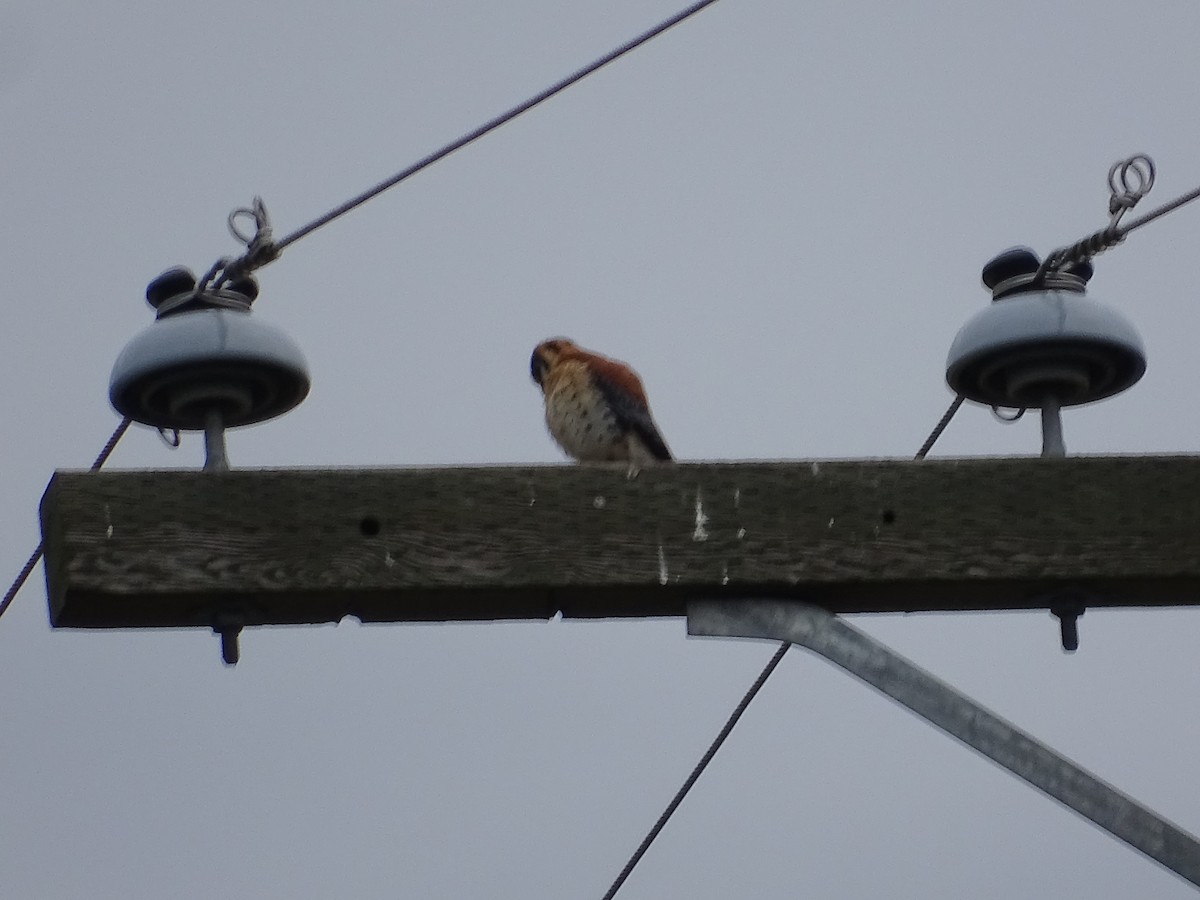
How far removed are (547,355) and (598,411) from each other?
63cm

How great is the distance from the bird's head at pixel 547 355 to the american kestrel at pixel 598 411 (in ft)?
0.06

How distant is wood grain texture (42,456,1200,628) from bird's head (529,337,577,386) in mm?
3092

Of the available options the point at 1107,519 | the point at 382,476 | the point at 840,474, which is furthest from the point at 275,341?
the point at 1107,519

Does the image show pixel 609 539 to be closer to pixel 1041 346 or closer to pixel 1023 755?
pixel 1023 755

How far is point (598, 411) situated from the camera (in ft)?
20.0

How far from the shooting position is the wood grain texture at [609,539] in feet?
11.2

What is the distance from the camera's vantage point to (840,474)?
3572 millimetres

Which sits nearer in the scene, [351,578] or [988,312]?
[351,578]

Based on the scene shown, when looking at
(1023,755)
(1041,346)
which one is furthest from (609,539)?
(1041,346)

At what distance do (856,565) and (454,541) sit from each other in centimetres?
68

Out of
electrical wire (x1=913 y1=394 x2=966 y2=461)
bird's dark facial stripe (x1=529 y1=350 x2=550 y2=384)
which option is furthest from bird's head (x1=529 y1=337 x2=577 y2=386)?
electrical wire (x1=913 y1=394 x2=966 y2=461)

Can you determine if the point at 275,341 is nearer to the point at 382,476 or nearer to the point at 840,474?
the point at 382,476

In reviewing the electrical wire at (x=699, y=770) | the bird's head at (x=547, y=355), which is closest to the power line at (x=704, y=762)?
the electrical wire at (x=699, y=770)

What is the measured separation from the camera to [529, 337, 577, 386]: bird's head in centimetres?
663
